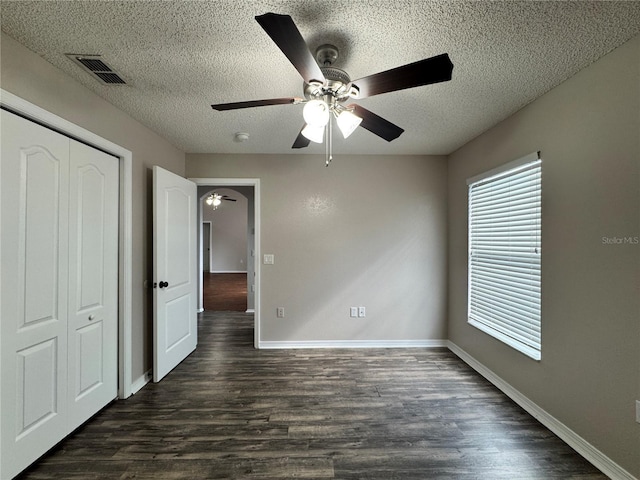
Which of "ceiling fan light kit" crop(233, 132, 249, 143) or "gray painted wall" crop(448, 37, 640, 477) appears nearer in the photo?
"gray painted wall" crop(448, 37, 640, 477)

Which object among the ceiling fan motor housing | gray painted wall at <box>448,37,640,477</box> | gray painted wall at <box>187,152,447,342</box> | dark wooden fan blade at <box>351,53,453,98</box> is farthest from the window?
the ceiling fan motor housing

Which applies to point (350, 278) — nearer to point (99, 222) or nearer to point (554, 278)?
point (554, 278)

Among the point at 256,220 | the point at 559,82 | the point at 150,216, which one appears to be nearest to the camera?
the point at 559,82

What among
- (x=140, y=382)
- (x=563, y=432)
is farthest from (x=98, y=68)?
(x=563, y=432)

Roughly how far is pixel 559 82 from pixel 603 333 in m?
1.64

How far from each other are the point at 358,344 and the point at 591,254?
2.50m

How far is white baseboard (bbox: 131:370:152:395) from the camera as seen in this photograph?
97.9 inches

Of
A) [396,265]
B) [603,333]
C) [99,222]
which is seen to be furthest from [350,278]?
[99,222]

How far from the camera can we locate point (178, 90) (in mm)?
2027

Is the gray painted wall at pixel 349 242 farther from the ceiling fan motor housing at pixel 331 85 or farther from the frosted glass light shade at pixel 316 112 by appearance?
the frosted glass light shade at pixel 316 112

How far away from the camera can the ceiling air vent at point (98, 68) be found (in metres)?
1.65

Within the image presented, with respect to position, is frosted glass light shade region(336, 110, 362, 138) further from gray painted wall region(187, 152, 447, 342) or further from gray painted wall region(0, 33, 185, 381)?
gray painted wall region(187, 152, 447, 342)

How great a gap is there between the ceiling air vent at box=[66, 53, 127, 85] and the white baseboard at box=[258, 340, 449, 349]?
9.67ft

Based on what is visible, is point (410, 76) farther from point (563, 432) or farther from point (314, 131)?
point (563, 432)
